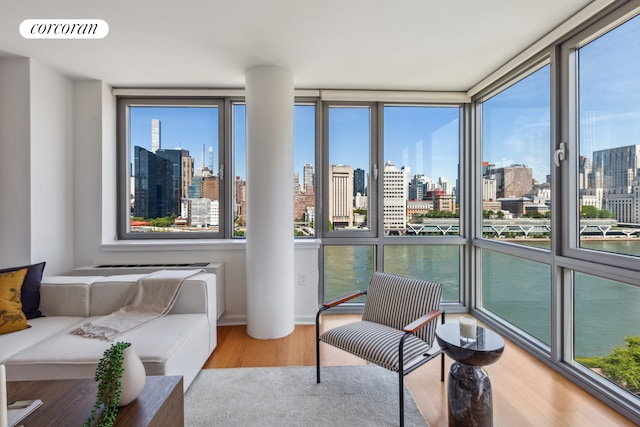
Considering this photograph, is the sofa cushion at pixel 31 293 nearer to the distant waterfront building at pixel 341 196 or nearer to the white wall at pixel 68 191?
the white wall at pixel 68 191

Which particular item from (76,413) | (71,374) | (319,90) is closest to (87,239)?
(71,374)

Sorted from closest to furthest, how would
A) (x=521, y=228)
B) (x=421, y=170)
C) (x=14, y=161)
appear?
(x=14, y=161)
(x=521, y=228)
(x=421, y=170)

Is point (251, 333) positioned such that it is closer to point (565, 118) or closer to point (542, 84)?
point (565, 118)

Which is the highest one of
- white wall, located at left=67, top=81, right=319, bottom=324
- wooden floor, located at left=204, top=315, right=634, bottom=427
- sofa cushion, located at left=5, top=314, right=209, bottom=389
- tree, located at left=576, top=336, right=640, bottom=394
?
white wall, located at left=67, top=81, right=319, bottom=324

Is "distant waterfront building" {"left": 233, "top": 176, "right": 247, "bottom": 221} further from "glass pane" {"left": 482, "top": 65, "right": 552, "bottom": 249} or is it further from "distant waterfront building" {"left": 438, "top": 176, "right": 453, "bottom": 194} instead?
"glass pane" {"left": 482, "top": 65, "right": 552, "bottom": 249}

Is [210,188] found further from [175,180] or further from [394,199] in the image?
[394,199]

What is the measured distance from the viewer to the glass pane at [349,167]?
3.48 metres

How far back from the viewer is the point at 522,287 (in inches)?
110

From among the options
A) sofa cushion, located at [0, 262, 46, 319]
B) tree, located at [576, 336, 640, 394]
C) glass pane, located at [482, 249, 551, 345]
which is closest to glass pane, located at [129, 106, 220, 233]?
sofa cushion, located at [0, 262, 46, 319]

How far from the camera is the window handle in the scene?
2236 millimetres

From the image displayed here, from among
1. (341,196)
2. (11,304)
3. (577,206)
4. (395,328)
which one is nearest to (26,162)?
(11,304)

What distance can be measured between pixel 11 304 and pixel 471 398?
2.98 metres

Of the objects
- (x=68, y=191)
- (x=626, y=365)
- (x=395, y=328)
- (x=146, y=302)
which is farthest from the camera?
(x=68, y=191)

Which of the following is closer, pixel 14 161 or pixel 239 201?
pixel 14 161
